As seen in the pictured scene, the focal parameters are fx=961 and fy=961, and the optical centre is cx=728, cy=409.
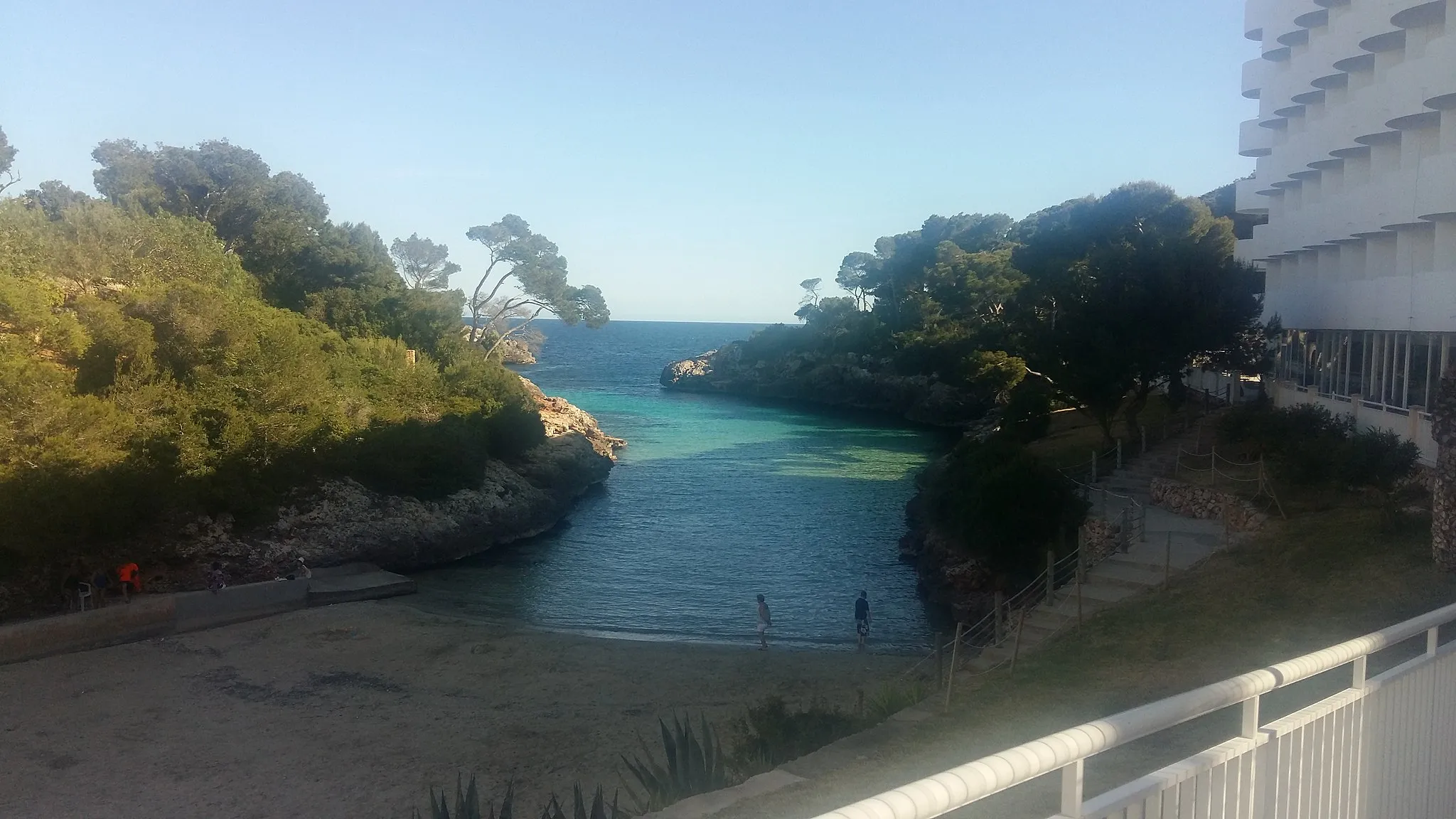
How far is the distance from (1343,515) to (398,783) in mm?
17006

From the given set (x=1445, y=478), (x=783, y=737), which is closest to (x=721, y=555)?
(x=783, y=737)

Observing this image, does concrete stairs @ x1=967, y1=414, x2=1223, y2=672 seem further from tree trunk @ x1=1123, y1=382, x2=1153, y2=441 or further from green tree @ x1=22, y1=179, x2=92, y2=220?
green tree @ x1=22, y1=179, x2=92, y2=220

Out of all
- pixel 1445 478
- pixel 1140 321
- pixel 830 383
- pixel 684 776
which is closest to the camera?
pixel 684 776

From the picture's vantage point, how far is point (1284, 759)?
3715mm

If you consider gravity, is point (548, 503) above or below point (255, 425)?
below

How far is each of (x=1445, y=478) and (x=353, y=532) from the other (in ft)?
98.3

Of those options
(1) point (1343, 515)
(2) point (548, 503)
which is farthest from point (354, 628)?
(1) point (1343, 515)

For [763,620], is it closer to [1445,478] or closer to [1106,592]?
[1106,592]

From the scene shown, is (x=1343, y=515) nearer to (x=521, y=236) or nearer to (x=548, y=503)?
(x=548, y=503)

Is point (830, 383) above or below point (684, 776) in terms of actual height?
above

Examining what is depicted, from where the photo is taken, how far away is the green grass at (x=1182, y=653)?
26.1ft

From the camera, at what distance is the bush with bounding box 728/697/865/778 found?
11400mm

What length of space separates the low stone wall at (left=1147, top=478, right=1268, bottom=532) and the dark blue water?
22.8 ft

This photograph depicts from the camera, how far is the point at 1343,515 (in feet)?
58.2
